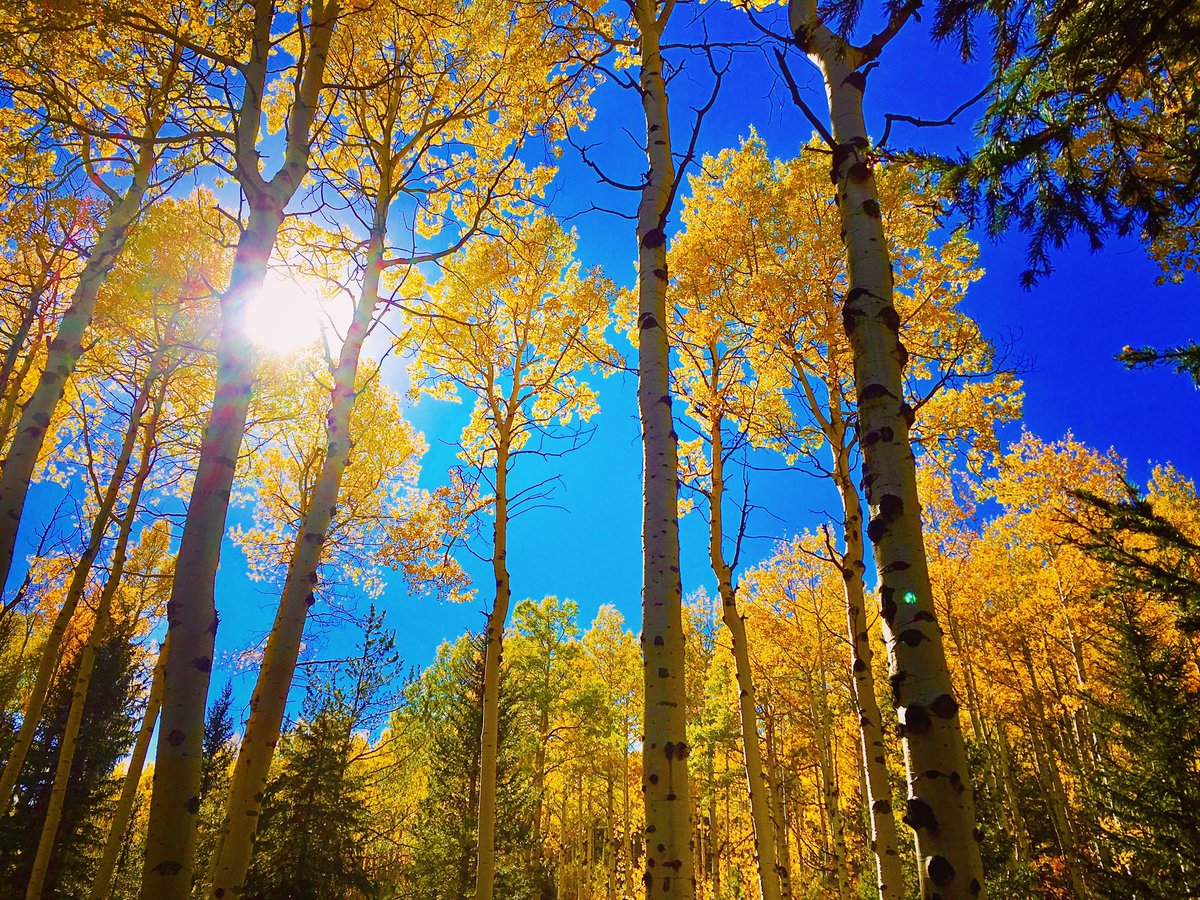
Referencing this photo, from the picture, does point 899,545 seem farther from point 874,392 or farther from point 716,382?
point 716,382

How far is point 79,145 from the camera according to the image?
176 inches

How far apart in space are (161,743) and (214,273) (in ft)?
27.6

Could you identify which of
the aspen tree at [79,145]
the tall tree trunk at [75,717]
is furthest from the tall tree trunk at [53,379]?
Result: the tall tree trunk at [75,717]

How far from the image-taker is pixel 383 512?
10.4 m

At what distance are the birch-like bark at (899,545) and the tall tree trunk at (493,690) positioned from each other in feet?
17.4

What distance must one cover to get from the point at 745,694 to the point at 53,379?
24.5 feet

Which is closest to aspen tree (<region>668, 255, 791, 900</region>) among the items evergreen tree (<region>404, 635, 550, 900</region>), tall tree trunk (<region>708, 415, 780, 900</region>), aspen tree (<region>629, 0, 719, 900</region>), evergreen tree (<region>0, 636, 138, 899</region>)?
tall tree trunk (<region>708, 415, 780, 900</region>)

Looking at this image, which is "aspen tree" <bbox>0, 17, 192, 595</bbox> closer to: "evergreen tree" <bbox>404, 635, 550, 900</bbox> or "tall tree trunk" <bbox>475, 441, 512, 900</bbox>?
"tall tree trunk" <bbox>475, 441, 512, 900</bbox>

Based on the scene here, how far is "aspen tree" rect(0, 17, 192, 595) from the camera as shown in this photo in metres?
4.01

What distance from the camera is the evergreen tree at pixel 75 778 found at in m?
12.0

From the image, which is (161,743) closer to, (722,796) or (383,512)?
(383,512)

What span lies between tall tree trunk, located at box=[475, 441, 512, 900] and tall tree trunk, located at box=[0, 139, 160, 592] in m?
4.48

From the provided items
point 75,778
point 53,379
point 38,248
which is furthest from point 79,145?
point 75,778

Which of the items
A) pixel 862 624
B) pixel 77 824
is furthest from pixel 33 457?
pixel 77 824
